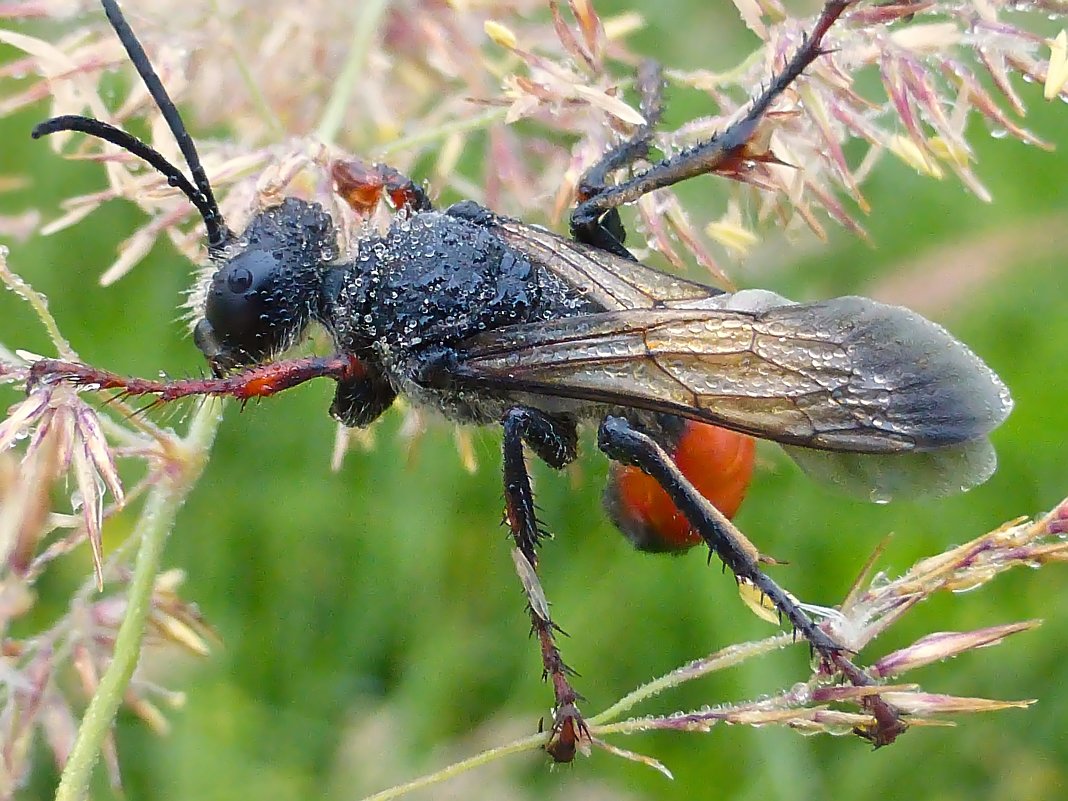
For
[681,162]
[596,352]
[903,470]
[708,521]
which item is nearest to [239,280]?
[596,352]

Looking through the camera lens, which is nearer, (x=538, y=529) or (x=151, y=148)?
(x=151, y=148)

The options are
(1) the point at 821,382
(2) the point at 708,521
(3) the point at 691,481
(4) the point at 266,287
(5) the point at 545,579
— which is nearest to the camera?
(1) the point at 821,382

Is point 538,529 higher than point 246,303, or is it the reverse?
point 246,303

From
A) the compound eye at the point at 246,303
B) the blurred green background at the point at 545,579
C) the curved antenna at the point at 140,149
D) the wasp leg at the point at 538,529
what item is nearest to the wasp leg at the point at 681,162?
the wasp leg at the point at 538,529

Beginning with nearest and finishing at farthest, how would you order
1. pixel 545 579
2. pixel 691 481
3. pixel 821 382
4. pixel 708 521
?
pixel 821 382 → pixel 708 521 → pixel 691 481 → pixel 545 579

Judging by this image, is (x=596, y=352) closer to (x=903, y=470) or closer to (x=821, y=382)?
(x=821, y=382)

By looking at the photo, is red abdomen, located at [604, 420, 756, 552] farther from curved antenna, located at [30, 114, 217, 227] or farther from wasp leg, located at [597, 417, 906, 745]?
curved antenna, located at [30, 114, 217, 227]
